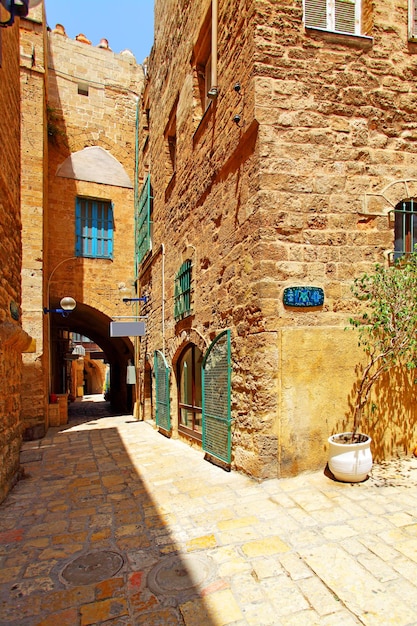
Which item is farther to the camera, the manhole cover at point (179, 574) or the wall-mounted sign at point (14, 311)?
the wall-mounted sign at point (14, 311)

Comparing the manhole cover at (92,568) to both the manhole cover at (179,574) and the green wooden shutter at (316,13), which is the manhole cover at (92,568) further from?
the green wooden shutter at (316,13)

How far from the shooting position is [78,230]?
10766 millimetres

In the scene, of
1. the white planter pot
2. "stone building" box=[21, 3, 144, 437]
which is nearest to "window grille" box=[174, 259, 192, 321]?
the white planter pot

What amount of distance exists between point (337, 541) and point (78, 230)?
10.2 m

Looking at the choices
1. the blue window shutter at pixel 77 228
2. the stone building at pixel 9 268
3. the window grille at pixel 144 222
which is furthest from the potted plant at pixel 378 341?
the blue window shutter at pixel 77 228

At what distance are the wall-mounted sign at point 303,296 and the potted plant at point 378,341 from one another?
389mm

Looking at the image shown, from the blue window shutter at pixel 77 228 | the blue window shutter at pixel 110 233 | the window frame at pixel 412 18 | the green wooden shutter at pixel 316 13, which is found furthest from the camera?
the blue window shutter at pixel 110 233

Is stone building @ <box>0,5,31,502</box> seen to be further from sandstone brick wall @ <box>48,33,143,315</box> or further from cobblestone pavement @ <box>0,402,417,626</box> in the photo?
sandstone brick wall @ <box>48,33,143,315</box>

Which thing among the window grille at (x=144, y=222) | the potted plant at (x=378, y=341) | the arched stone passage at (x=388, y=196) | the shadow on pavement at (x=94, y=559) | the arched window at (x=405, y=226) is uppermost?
the window grille at (x=144, y=222)

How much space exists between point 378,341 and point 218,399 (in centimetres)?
201

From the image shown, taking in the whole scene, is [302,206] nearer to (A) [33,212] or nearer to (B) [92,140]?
(A) [33,212]

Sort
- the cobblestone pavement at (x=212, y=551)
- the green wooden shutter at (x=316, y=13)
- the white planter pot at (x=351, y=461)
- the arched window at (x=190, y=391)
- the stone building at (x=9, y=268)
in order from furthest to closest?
the arched window at (x=190, y=391)
the green wooden shutter at (x=316, y=13)
the stone building at (x=9, y=268)
the white planter pot at (x=351, y=461)
the cobblestone pavement at (x=212, y=551)

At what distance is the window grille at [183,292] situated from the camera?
6.09m

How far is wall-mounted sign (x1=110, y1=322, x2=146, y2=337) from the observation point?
856cm
